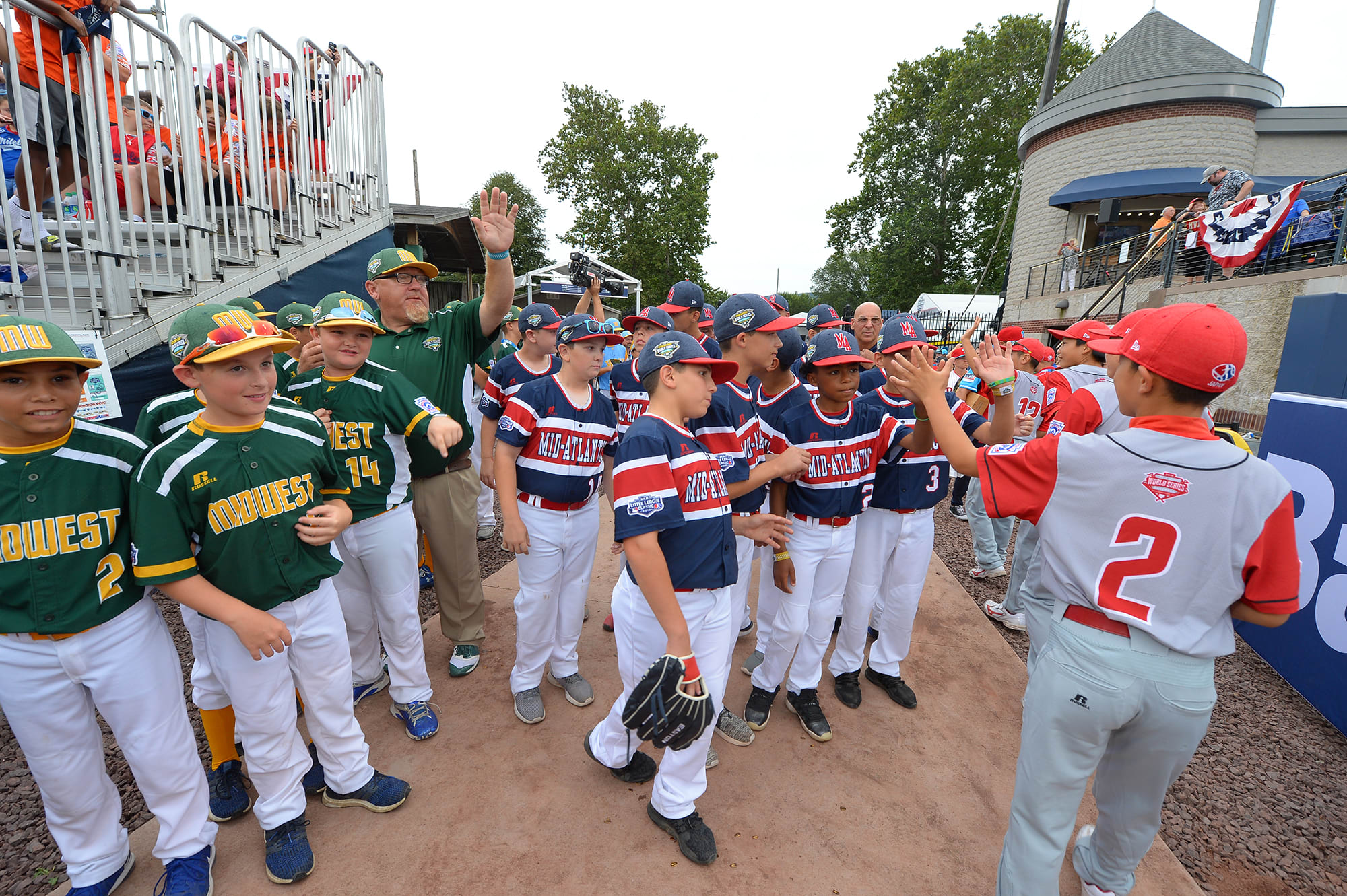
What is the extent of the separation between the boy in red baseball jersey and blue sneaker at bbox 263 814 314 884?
2.66 meters

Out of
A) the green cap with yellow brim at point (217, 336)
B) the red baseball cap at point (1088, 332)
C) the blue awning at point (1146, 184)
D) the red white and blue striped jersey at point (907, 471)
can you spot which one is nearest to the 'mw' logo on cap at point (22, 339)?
the green cap with yellow brim at point (217, 336)

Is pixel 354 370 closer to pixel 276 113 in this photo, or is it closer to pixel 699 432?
pixel 699 432

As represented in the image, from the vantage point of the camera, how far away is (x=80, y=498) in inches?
75.3

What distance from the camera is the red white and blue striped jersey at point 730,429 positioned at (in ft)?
9.17

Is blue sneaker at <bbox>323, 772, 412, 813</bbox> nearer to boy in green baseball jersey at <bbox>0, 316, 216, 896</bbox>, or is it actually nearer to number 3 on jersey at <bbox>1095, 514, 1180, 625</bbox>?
boy in green baseball jersey at <bbox>0, 316, 216, 896</bbox>

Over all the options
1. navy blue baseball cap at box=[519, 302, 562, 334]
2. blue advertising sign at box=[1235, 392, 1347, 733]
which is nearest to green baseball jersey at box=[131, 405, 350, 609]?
navy blue baseball cap at box=[519, 302, 562, 334]

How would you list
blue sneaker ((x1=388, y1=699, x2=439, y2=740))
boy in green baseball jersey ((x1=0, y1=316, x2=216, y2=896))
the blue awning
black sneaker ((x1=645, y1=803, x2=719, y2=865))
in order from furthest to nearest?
the blue awning → blue sneaker ((x1=388, y1=699, x2=439, y2=740)) → black sneaker ((x1=645, y1=803, x2=719, y2=865)) → boy in green baseball jersey ((x1=0, y1=316, x2=216, y2=896))

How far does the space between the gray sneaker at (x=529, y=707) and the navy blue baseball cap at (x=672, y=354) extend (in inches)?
82.4

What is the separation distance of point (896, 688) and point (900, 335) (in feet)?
7.22

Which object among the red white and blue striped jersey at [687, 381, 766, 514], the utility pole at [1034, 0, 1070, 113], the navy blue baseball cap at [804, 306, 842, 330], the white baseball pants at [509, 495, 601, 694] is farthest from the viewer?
the utility pole at [1034, 0, 1070, 113]

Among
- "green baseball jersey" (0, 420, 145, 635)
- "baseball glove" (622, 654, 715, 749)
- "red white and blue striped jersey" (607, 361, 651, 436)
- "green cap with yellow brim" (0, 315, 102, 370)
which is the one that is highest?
"green cap with yellow brim" (0, 315, 102, 370)

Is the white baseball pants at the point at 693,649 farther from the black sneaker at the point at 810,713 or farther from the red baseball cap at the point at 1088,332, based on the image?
the red baseball cap at the point at 1088,332

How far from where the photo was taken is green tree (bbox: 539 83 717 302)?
30719 millimetres

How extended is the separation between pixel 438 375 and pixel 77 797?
2.39m
